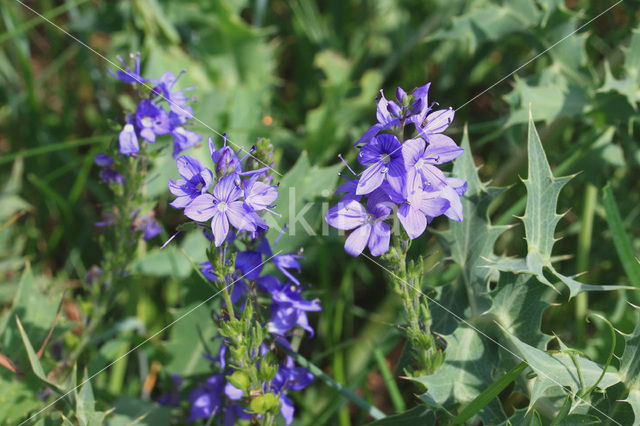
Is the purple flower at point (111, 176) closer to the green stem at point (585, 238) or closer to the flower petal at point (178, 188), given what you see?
the flower petal at point (178, 188)

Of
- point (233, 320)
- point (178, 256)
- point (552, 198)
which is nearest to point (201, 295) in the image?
point (178, 256)

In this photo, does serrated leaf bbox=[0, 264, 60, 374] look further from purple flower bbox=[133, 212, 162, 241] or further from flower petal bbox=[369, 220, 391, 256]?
flower petal bbox=[369, 220, 391, 256]

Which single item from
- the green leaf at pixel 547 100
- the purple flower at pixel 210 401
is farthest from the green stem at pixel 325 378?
the green leaf at pixel 547 100

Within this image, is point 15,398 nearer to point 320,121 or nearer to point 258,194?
point 258,194

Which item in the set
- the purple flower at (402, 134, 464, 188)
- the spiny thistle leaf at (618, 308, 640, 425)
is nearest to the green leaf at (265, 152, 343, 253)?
the purple flower at (402, 134, 464, 188)

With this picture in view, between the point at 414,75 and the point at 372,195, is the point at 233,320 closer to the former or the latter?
the point at 372,195

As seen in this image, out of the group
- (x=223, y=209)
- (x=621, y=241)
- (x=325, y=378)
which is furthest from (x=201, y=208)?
(x=621, y=241)
